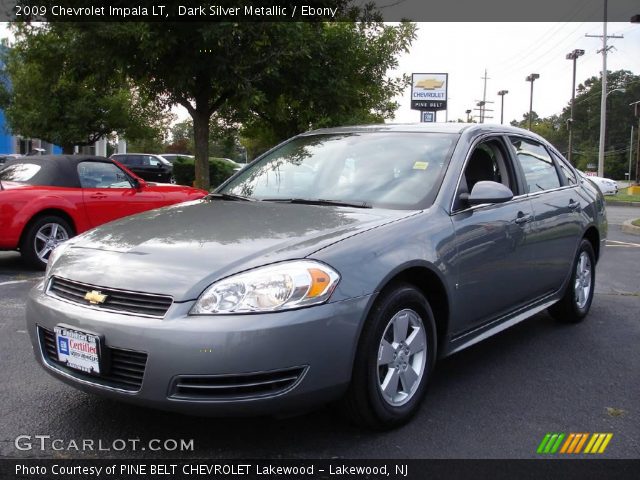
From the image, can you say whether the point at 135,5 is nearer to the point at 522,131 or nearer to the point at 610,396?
the point at 522,131

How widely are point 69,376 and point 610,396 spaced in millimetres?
2982

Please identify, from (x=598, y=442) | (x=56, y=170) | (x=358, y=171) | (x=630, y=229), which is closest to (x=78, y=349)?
(x=358, y=171)

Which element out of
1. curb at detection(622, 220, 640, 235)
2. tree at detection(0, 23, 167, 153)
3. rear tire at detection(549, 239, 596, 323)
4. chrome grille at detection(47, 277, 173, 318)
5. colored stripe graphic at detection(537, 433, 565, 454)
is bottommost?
curb at detection(622, 220, 640, 235)

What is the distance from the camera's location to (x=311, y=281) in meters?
2.88

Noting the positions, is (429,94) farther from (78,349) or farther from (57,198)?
(78,349)

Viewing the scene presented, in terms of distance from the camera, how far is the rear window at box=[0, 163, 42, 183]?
8.05m

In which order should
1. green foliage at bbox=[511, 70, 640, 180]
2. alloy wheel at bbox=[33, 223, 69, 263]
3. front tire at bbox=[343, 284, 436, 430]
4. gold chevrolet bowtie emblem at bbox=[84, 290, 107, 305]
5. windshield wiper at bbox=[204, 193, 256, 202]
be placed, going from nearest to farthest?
1. gold chevrolet bowtie emblem at bbox=[84, 290, 107, 305]
2. front tire at bbox=[343, 284, 436, 430]
3. windshield wiper at bbox=[204, 193, 256, 202]
4. alloy wheel at bbox=[33, 223, 69, 263]
5. green foliage at bbox=[511, 70, 640, 180]

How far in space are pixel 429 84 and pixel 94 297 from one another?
608 inches

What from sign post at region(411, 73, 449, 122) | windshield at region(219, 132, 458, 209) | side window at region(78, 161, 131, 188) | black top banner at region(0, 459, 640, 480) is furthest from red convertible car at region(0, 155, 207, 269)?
sign post at region(411, 73, 449, 122)

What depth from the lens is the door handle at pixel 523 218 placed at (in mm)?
4359

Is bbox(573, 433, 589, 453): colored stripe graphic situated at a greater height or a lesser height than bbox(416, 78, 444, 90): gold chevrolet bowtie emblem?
lesser

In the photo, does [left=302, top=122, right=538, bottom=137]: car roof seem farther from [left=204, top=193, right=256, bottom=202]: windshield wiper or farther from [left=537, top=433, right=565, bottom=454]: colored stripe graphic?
[left=537, top=433, right=565, bottom=454]: colored stripe graphic

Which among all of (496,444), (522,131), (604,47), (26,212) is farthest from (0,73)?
(604,47)

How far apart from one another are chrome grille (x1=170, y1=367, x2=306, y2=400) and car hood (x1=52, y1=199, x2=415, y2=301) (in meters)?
0.35
